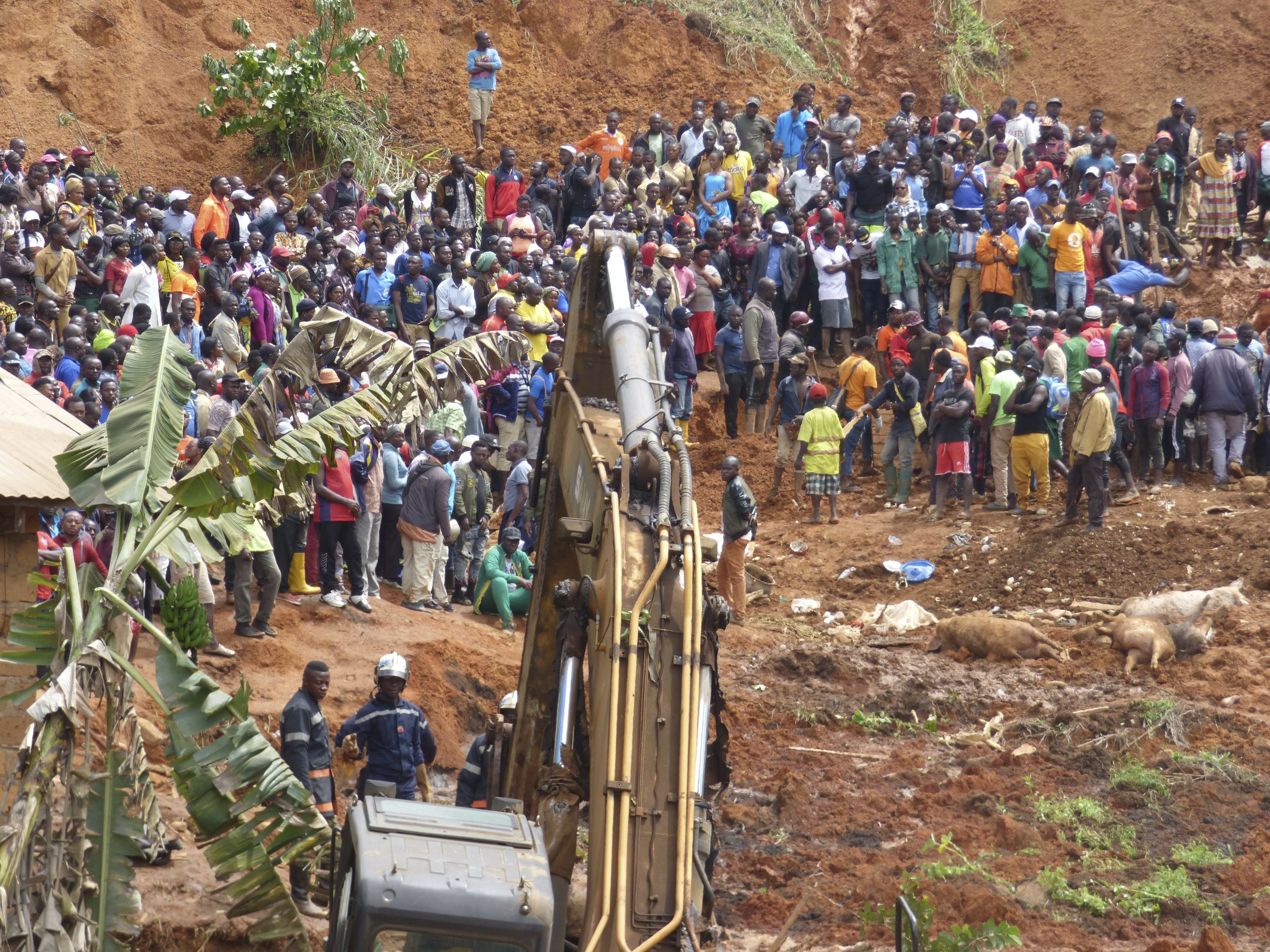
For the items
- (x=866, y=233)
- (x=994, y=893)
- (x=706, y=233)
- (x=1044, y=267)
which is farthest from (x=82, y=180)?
(x=994, y=893)

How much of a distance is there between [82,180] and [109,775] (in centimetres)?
1439

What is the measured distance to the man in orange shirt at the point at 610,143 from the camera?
26.9 m

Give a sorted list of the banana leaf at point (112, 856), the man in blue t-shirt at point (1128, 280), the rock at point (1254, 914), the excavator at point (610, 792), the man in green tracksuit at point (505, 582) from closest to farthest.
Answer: the excavator at point (610, 792) → the banana leaf at point (112, 856) → the rock at point (1254, 914) → the man in green tracksuit at point (505, 582) → the man in blue t-shirt at point (1128, 280)

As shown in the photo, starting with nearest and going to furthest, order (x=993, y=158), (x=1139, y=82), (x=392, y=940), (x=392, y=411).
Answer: (x=392, y=940) < (x=392, y=411) < (x=993, y=158) < (x=1139, y=82)

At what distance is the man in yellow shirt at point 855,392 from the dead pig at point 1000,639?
4.30 meters

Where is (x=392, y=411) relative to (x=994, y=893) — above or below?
above

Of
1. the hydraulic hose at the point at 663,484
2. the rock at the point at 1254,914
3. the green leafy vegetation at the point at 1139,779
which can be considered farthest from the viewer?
the green leafy vegetation at the point at 1139,779

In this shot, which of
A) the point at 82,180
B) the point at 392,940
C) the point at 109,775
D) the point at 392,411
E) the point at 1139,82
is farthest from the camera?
the point at 1139,82

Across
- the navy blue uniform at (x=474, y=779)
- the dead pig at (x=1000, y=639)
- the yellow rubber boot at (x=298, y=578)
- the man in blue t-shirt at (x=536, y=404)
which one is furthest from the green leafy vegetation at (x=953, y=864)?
the man in blue t-shirt at (x=536, y=404)

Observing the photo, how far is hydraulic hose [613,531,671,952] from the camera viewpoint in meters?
6.46

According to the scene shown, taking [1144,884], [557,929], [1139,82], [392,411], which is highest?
[1139,82]

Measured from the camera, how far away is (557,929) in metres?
7.18

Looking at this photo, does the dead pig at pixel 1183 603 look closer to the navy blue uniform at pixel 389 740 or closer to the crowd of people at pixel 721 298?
the crowd of people at pixel 721 298

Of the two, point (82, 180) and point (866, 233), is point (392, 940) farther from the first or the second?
point (866, 233)
